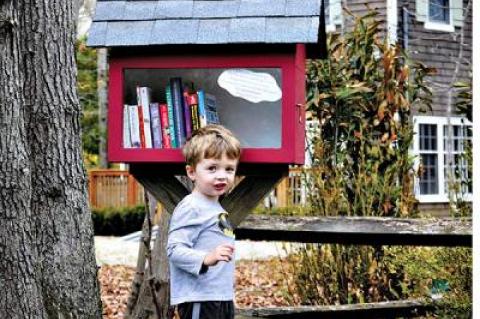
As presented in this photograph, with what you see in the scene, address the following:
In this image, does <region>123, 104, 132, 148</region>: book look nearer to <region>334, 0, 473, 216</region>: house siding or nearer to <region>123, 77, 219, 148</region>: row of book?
<region>123, 77, 219, 148</region>: row of book

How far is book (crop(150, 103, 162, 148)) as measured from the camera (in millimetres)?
4906

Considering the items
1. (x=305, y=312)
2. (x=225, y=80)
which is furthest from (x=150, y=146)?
(x=305, y=312)

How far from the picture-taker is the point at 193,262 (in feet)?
13.4

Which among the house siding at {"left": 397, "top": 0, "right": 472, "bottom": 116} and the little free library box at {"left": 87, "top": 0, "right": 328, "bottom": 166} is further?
the house siding at {"left": 397, "top": 0, "right": 472, "bottom": 116}

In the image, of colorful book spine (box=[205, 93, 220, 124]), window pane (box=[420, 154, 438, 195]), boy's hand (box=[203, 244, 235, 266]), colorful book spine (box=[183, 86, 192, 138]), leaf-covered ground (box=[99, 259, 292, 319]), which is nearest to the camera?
boy's hand (box=[203, 244, 235, 266])

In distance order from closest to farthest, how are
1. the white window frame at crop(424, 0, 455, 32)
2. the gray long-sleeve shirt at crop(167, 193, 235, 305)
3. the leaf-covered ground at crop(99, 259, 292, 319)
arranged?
the gray long-sleeve shirt at crop(167, 193, 235, 305) → the leaf-covered ground at crop(99, 259, 292, 319) → the white window frame at crop(424, 0, 455, 32)

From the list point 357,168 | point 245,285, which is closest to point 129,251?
point 245,285

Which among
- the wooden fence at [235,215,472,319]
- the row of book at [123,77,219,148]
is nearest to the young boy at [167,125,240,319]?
the row of book at [123,77,219,148]

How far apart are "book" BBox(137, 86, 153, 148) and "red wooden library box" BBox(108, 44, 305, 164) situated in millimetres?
56

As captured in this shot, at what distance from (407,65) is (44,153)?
433cm

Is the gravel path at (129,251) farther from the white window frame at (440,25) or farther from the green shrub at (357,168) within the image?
the green shrub at (357,168)

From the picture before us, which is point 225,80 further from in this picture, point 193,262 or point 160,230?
point 160,230

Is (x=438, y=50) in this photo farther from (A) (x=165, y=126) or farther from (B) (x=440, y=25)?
(A) (x=165, y=126)

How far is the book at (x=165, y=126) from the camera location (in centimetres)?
489
